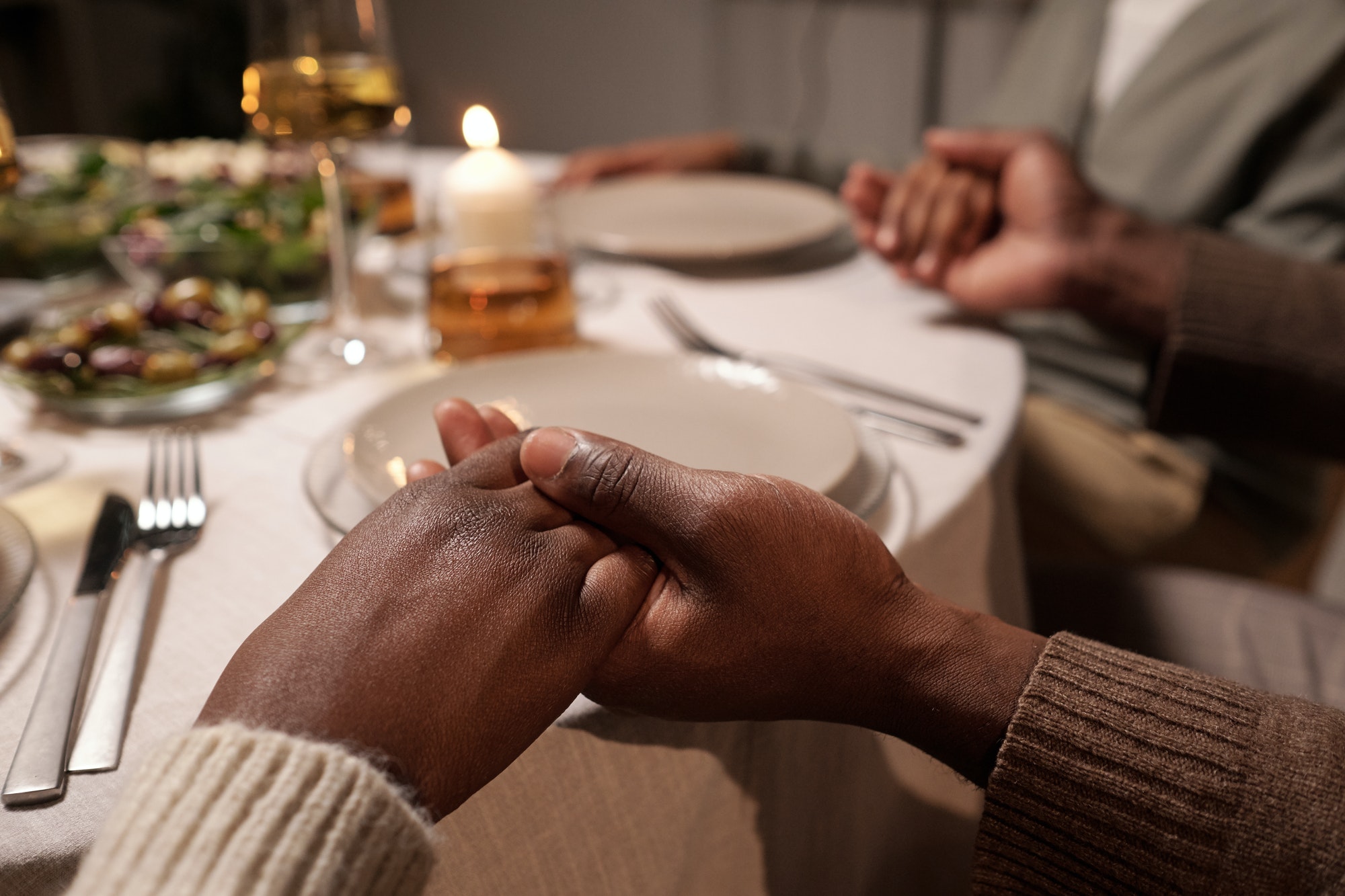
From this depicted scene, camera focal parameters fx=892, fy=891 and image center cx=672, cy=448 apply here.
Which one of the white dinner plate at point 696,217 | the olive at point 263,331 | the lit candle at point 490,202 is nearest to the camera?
the olive at point 263,331

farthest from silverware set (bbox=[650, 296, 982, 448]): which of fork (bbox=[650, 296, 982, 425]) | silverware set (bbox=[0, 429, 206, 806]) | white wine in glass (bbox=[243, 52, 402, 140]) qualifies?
silverware set (bbox=[0, 429, 206, 806])

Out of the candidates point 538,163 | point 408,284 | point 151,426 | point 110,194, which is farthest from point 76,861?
point 538,163

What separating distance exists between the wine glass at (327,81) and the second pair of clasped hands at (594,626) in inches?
18.2

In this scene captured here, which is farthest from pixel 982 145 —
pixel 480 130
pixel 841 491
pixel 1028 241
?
pixel 841 491

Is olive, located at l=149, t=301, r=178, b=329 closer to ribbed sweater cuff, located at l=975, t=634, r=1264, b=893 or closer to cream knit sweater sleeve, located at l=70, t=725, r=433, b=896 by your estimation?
cream knit sweater sleeve, located at l=70, t=725, r=433, b=896

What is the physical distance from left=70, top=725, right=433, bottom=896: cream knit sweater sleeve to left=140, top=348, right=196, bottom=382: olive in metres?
0.46

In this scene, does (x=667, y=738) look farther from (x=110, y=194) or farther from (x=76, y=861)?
(x=110, y=194)

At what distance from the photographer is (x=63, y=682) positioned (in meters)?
0.42

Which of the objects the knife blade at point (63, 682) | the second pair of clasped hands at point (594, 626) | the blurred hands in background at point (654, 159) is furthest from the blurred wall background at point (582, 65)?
the knife blade at point (63, 682)

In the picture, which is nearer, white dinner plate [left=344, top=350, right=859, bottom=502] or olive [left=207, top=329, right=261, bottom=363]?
white dinner plate [left=344, top=350, right=859, bottom=502]

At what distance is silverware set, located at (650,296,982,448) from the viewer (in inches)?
27.1

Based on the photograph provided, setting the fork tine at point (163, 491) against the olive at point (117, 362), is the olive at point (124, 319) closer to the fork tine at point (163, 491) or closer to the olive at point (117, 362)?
the olive at point (117, 362)

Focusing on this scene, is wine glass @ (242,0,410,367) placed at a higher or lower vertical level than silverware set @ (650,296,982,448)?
higher

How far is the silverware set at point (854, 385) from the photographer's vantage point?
0.69 m
